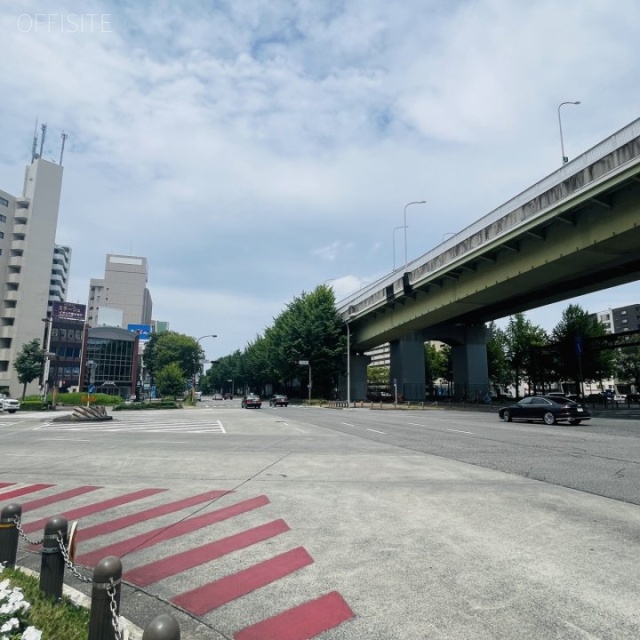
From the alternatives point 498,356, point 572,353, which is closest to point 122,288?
point 498,356

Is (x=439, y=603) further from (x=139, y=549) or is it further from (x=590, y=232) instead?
(x=590, y=232)

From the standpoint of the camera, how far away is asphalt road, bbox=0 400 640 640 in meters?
3.82

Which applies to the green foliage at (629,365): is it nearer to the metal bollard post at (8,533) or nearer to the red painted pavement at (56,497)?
the red painted pavement at (56,497)

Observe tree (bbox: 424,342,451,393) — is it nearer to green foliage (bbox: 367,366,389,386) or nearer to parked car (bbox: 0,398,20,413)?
green foliage (bbox: 367,366,389,386)

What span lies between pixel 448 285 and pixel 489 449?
24.4m

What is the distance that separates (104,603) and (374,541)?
11.5ft

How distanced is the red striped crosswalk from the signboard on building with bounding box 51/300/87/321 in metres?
82.6

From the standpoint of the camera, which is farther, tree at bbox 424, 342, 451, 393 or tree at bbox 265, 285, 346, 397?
tree at bbox 424, 342, 451, 393

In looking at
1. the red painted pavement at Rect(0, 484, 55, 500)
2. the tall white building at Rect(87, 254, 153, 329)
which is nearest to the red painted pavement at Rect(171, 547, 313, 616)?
the red painted pavement at Rect(0, 484, 55, 500)

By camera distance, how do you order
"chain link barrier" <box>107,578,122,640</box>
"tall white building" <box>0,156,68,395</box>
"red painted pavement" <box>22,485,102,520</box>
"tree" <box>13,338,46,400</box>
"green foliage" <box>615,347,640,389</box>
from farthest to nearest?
"green foliage" <box>615,347,640,389</box> < "tall white building" <box>0,156,68,395</box> < "tree" <box>13,338,46,400</box> < "red painted pavement" <box>22,485,102,520</box> < "chain link barrier" <box>107,578,122,640</box>

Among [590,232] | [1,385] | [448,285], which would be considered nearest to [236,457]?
[590,232]

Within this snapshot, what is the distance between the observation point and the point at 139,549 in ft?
18.1

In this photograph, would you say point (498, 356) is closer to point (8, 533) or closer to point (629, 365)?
point (629, 365)

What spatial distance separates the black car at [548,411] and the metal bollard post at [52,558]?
2381 centimetres
